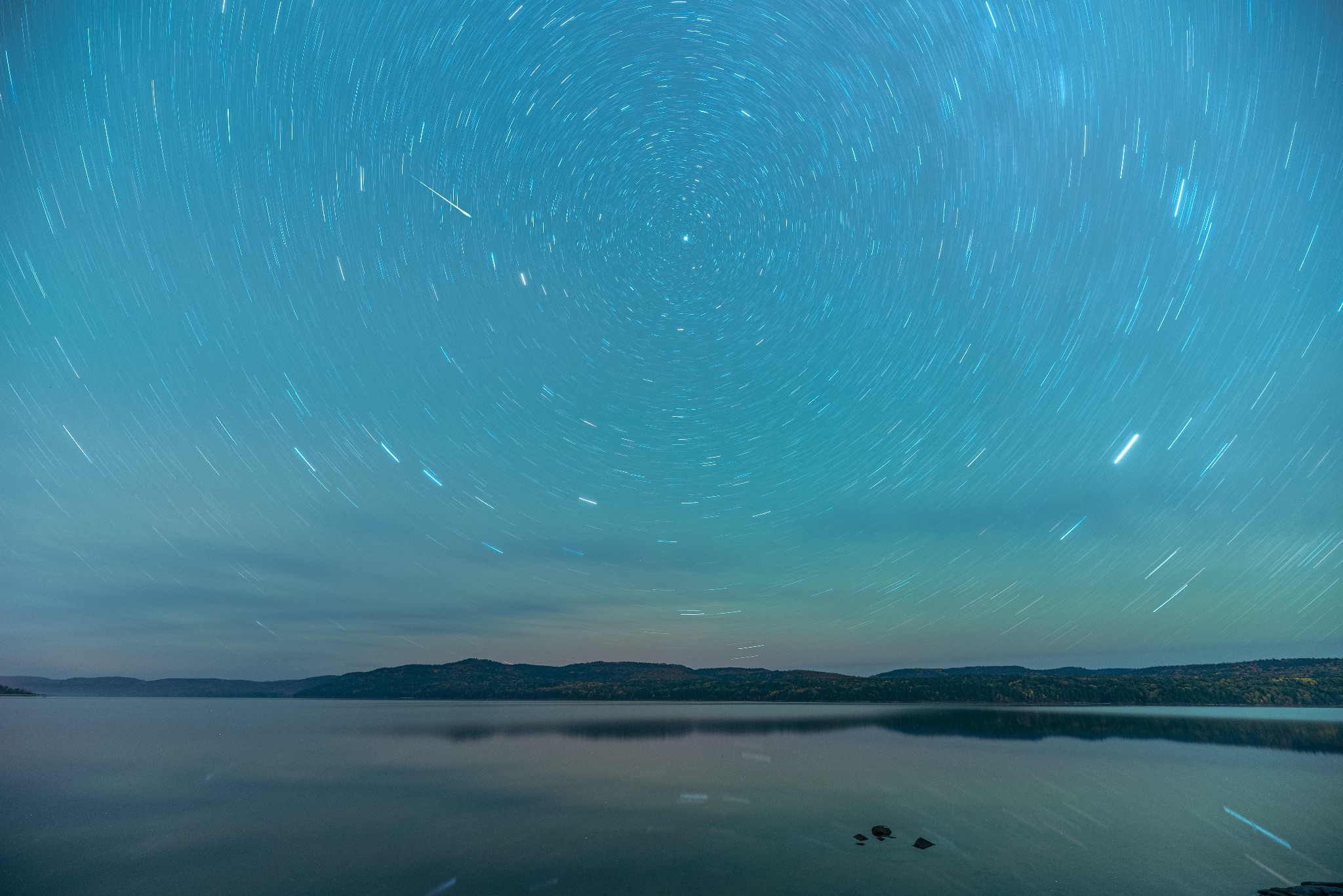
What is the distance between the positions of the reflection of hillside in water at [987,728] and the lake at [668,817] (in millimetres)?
4982

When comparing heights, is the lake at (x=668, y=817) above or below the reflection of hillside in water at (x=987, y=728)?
below

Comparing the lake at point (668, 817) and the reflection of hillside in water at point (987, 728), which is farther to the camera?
the reflection of hillside in water at point (987, 728)

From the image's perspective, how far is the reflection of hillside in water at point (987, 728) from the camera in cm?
7350

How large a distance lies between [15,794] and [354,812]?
62.4ft

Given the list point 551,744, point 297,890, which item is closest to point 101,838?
point 297,890

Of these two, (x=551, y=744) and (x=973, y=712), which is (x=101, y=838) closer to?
(x=551, y=744)

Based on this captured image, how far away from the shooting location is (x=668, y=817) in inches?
1233

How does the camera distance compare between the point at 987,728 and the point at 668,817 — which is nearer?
the point at 668,817

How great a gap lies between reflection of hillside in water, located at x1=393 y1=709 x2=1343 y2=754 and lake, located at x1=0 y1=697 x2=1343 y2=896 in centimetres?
498

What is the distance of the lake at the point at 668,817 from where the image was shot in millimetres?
21297

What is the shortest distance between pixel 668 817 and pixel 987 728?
75268mm

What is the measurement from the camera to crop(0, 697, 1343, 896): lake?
2130 cm

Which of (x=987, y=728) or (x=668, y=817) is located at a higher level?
(x=987, y=728)

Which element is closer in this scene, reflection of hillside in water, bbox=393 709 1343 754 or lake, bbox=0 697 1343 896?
lake, bbox=0 697 1343 896
